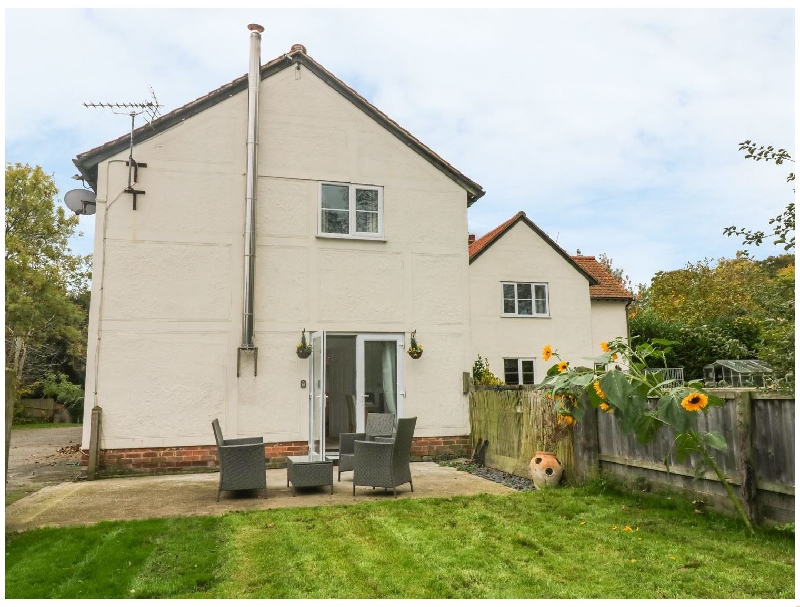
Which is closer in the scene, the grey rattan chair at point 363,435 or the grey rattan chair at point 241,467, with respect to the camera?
the grey rattan chair at point 241,467

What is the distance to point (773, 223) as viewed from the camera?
547 centimetres

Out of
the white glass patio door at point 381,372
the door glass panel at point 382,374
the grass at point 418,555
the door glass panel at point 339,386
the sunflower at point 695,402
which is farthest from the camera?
the door glass panel at point 339,386

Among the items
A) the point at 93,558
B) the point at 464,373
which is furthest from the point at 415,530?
the point at 464,373

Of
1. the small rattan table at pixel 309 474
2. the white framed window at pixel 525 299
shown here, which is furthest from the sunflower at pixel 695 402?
the white framed window at pixel 525 299

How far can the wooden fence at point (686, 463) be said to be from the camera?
5.62 metres

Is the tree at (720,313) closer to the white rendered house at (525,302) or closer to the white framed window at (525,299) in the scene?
the white rendered house at (525,302)

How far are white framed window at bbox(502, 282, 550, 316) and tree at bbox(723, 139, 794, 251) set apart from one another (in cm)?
1595

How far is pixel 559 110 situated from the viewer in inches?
570

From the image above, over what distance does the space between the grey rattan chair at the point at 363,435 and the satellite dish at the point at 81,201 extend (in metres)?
6.44

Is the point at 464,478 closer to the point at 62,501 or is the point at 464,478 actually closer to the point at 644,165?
the point at 62,501

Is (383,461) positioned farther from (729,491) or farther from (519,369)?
(519,369)

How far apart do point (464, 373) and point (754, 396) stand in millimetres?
7117

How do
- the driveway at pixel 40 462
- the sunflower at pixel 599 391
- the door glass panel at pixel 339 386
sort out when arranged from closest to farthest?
1. the sunflower at pixel 599 391
2. the driveway at pixel 40 462
3. the door glass panel at pixel 339 386

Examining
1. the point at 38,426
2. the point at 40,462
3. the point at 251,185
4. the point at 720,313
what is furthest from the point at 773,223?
the point at 720,313
